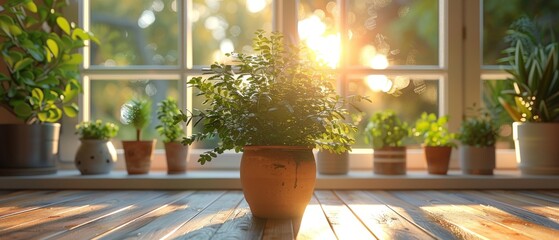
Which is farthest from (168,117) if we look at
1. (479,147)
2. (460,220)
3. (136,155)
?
(460,220)

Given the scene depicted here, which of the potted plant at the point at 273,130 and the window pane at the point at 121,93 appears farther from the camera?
the window pane at the point at 121,93

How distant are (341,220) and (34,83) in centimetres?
191

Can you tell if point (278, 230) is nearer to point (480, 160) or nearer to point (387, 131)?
point (387, 131)

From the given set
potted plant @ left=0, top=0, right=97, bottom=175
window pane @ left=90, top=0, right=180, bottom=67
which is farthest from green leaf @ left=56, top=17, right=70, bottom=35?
window pane @ left=90, top=0, right=180, bottom=67

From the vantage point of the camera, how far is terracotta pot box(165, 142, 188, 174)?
3.39 m

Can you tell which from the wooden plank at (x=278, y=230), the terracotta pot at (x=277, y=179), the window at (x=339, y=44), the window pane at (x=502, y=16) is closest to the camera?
the wooden plank at (x=278, y=230)

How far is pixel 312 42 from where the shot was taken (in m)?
3.75

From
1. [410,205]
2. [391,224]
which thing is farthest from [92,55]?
[391,224]

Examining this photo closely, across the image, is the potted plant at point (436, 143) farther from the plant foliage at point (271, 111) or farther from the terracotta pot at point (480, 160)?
the plant foliage at point (271, 111)

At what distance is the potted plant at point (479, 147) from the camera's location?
337 centimetres

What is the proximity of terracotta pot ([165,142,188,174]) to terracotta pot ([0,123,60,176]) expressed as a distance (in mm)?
622

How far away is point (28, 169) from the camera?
330 centimetres

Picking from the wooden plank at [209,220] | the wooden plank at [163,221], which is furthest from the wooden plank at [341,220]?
the wooden plank at [163,221]

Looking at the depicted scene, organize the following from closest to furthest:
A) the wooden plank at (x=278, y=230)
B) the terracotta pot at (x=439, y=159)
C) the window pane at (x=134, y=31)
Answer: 1. the wooden plank at (x=278, y=230)
2. the terracotta pot at (x=439, y=159)
3. the window pane at (x=134, y=31)
